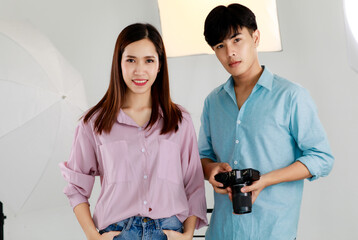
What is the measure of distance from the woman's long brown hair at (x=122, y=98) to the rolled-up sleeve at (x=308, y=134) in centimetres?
35

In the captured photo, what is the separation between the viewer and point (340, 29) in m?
2.65

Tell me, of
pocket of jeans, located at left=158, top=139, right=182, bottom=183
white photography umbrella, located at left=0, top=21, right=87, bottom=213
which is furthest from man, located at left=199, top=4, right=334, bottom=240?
white photography umbrella, located at left=0, top=21, right=87, bottom=213

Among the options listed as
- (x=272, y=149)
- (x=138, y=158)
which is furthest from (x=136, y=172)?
(x=272, y=149)

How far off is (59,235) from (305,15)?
6.87 feet

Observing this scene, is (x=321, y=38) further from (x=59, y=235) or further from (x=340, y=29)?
(x=59, y=235)

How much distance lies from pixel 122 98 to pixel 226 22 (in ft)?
1.34

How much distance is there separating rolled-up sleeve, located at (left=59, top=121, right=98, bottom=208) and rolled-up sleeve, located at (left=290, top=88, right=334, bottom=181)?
603 millimetres

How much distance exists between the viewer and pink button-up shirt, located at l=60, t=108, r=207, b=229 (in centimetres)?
130

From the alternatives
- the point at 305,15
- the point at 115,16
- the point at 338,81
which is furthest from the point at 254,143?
the point at 115,16

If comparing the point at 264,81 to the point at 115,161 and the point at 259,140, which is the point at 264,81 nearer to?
the point at 259,140

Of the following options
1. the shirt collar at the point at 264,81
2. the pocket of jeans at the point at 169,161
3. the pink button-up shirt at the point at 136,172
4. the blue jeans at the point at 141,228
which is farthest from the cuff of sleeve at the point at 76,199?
the shirt collar at the point at 264,81

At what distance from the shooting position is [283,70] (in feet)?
9.32

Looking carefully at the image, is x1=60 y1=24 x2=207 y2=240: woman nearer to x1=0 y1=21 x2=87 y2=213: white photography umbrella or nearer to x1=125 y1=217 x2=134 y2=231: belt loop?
x1=125 y1=217 x2=134 y2=231: belt loop

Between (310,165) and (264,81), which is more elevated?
(264,81)
